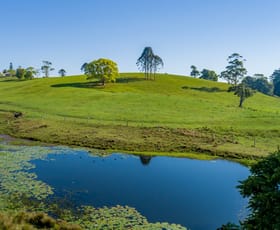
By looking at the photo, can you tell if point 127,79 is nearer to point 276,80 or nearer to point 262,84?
point 262,84

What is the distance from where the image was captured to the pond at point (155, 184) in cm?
2020

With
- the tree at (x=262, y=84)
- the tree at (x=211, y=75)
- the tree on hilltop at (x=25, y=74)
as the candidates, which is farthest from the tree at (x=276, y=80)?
the tree on hilltop at (x=25, y=74)

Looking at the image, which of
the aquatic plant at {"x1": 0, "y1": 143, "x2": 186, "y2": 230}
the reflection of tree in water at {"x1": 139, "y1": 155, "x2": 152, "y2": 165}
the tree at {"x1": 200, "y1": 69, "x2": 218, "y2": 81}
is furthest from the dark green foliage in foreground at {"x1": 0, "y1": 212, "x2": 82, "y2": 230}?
the tree at {"x1": 200, "y1": 69, "x2": 218, "y2": 81}

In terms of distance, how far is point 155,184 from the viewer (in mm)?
25625

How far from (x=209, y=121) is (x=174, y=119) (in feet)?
20.2

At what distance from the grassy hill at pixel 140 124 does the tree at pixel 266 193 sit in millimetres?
23819

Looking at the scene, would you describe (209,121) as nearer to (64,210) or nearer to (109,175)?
(109,175)

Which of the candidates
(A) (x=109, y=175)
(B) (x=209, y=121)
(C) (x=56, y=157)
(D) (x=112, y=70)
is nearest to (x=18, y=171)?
(C) (x=56, y=157)

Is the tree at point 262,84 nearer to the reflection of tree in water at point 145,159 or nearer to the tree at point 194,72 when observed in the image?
the tree at point 194,72

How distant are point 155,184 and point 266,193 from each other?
1609cm

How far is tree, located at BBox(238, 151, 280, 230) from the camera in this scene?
9.98 m

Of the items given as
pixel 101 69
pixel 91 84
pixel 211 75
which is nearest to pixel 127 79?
pixel 91 84

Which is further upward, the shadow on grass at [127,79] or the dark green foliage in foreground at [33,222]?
the shadow on grass at [127,79]

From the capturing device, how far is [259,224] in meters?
10.3
